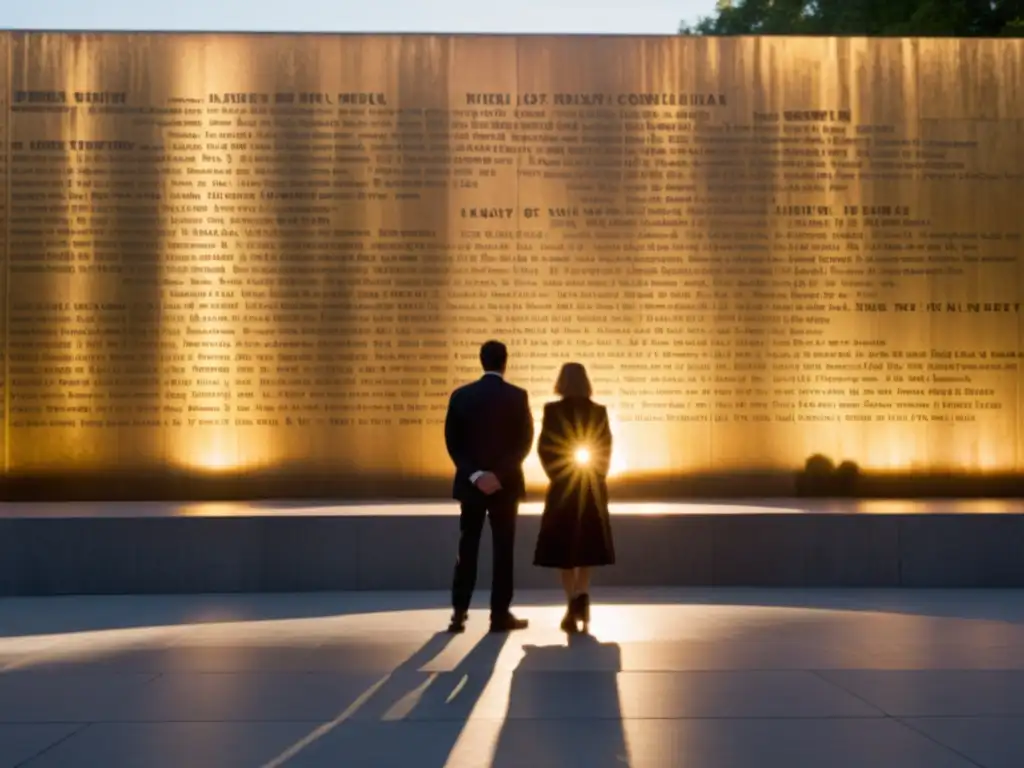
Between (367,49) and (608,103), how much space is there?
2.38 meters

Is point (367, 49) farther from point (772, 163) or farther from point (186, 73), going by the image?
point (772, 163)

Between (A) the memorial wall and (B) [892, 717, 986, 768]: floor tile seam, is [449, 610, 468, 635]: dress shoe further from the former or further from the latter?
(A) the memorial wall

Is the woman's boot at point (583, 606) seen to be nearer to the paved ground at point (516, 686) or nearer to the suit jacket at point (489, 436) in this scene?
the paved ground at point (516, 686)

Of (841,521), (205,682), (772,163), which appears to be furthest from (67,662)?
(772,163)

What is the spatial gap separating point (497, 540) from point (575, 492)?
0.59 meters

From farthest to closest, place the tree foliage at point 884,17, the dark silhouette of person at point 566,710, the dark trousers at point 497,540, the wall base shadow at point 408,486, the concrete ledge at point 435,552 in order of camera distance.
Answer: the tree foliage at point 884,17
the wall base shadow at point 408,486
the concrete ledge at point 435,552
the dark trousers at point 497,540
the dark silhouette of person at point 566,710

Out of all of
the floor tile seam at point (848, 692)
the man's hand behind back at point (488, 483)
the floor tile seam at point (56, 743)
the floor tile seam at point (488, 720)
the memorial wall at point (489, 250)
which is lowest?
the floor tile seam at point (848, 692)

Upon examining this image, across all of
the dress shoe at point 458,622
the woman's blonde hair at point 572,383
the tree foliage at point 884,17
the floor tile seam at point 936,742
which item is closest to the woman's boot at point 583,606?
the dress shoe at point 458,622

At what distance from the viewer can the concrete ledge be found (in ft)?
34.7

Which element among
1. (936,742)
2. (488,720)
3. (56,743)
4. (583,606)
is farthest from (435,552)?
(936,742)

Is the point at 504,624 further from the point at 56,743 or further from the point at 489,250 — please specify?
the point at 489,250

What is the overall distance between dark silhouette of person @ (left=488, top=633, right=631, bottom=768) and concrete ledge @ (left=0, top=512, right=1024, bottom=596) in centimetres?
307

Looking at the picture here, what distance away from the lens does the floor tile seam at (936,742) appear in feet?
16.4

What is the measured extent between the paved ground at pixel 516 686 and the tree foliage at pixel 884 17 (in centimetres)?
1333
